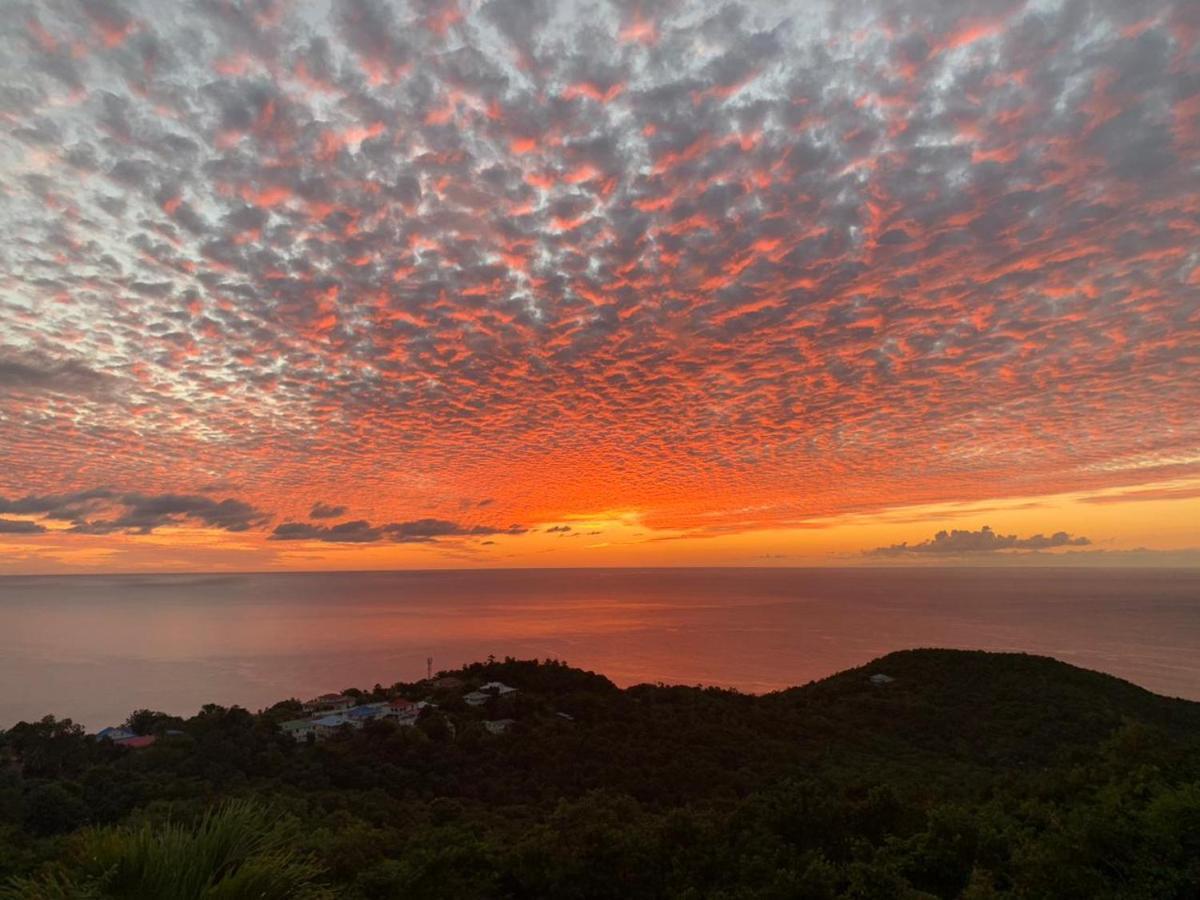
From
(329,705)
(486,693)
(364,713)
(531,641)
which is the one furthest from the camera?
(531,641)

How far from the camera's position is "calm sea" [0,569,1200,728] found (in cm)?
6272

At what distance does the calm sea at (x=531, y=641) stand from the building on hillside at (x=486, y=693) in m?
31.1

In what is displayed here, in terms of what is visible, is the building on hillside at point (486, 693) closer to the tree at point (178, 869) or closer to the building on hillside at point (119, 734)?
the building on hillside at point (119, 734)

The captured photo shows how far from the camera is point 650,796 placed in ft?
71.2

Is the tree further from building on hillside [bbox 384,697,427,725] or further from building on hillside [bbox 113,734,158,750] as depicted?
building on hillside [bbox 384,697,427,725]

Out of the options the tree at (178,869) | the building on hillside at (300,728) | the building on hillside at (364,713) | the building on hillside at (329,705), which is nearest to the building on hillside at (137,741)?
the building on hillside at (300,728)

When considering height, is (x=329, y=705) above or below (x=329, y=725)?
below

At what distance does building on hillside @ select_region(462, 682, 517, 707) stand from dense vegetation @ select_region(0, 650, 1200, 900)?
0.98 metres

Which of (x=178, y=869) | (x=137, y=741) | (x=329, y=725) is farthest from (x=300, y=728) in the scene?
(x=178, y=869)

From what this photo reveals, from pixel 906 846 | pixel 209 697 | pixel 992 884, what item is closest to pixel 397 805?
pixel 906 846

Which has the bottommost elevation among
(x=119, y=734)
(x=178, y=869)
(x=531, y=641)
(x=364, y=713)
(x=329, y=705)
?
(x=531, y=641)

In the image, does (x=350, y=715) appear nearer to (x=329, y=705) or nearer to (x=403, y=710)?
(x=403, y=710)

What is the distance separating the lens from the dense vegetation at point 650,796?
727cm

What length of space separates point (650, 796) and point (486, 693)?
13379mm
